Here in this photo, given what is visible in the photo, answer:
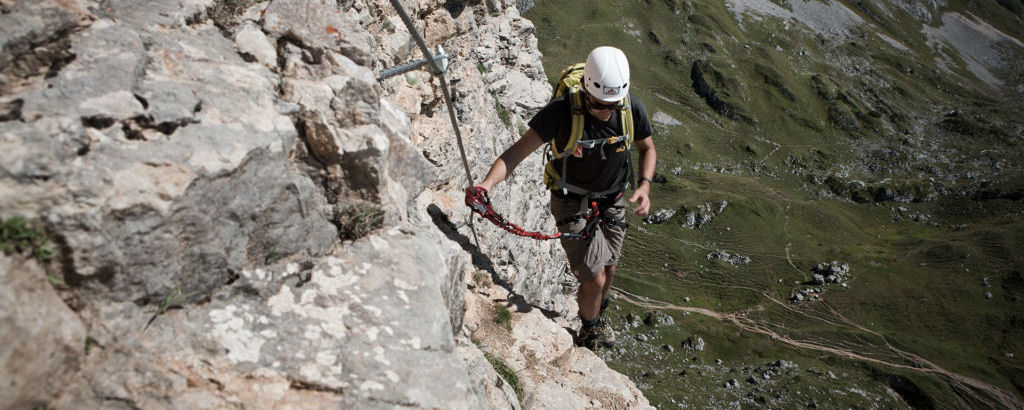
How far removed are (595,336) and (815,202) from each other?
7848 centimetres

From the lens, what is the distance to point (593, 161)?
31.1ft

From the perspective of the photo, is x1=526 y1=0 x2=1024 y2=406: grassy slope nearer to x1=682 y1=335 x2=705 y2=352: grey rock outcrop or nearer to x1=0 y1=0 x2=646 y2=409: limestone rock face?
x1=682 y1=335 x2=705 y2=352: grey rock outcrop

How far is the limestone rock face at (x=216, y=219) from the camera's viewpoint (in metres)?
4.28

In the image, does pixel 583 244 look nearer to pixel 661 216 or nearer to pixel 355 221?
pixel 355 221

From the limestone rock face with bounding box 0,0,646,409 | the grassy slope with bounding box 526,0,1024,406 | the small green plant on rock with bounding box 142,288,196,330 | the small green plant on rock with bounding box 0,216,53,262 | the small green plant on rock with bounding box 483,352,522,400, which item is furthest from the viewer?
the grassy slope with bounding box 526,0,1024,406

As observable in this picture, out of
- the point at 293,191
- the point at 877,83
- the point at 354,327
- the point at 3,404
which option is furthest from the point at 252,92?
the point at 877,83

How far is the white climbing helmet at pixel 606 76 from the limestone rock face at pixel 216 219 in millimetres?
2834

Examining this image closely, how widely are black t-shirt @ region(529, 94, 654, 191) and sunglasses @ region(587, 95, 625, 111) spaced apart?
0.13 metres

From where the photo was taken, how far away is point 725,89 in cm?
10306

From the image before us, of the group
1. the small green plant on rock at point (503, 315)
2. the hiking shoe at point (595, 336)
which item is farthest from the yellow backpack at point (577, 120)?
the hiking shoe at point (595, 336)

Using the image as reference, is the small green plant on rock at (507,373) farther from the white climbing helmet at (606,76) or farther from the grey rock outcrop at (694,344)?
the grey rock outcrop at (694,344)

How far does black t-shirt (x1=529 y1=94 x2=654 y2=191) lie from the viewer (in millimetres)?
8922

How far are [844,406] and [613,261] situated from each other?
35.1 metres

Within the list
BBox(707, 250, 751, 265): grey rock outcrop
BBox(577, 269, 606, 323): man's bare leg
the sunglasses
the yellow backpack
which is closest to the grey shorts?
BBox(577, 269, 606, 323): man's bare leg
